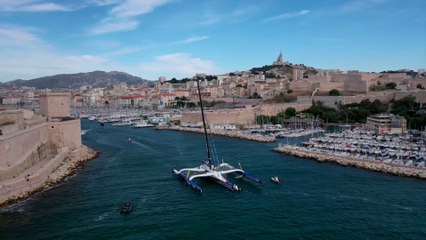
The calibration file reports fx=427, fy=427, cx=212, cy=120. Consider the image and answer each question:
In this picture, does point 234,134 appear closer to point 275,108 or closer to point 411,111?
point 275,108

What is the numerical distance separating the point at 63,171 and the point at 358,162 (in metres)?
10.8

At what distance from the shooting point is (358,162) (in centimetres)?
1595

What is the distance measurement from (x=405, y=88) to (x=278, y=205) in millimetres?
34600

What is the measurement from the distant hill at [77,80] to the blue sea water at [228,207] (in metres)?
143

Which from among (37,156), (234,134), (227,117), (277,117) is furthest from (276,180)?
(227,117)

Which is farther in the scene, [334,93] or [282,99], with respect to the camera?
[282,99]

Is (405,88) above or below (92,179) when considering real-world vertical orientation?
above

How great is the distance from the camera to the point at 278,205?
11.3 m

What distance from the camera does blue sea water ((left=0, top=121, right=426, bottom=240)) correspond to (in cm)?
941

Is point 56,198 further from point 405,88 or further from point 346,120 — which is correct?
point 405,88

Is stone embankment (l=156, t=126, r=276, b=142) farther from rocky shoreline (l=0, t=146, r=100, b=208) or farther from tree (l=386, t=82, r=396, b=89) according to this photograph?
tree (l=386, t=82, r=396, b=89)

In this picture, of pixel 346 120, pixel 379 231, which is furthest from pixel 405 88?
pixel 379 231

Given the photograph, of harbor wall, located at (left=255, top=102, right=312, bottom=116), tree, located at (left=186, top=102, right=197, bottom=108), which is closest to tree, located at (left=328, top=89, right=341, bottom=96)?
harbor wall, located at (left=255, top=102, right=312, bottom=116)

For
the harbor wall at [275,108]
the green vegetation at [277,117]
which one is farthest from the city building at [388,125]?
the harbor wall at [275,108]
